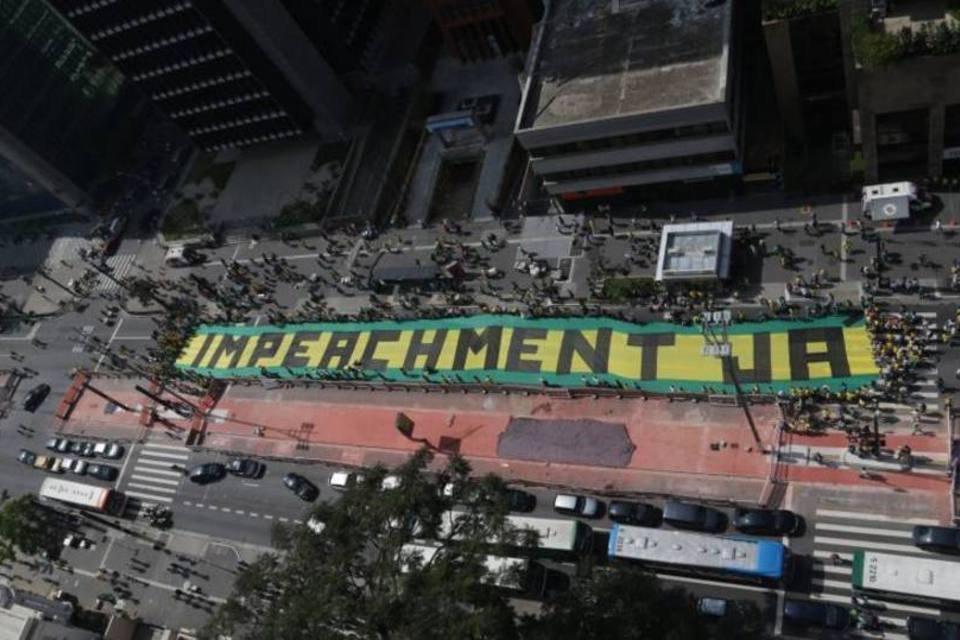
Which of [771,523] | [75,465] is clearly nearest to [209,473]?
[75,465]

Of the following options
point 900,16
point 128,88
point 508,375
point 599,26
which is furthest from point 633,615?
point 128,88

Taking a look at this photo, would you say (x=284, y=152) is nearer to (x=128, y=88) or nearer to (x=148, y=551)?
(x=128, y=88)

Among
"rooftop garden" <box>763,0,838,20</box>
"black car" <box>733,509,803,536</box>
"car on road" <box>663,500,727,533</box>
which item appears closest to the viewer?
"black car" <box>733,509,803,536</box>

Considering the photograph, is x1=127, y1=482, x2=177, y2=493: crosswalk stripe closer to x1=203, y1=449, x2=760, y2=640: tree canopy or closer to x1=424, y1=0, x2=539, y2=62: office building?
x1=203, y1=449, x2=760, y2=640: tree canopy

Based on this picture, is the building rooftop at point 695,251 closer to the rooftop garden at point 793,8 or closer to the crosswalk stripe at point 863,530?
the rooftop garden at point 793,8

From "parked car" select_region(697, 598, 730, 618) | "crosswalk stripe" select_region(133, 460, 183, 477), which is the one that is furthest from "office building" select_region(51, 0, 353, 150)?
"parked car" select_region(697, 598, 730, 618)

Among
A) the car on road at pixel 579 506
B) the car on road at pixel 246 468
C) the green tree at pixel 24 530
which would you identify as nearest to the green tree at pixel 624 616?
the car on road at pixel 579 506

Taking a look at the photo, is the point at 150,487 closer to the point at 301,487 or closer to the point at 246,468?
the point at 246,468

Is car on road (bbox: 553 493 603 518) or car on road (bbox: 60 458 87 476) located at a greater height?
car on road (bbox: 553 493 603 518)
